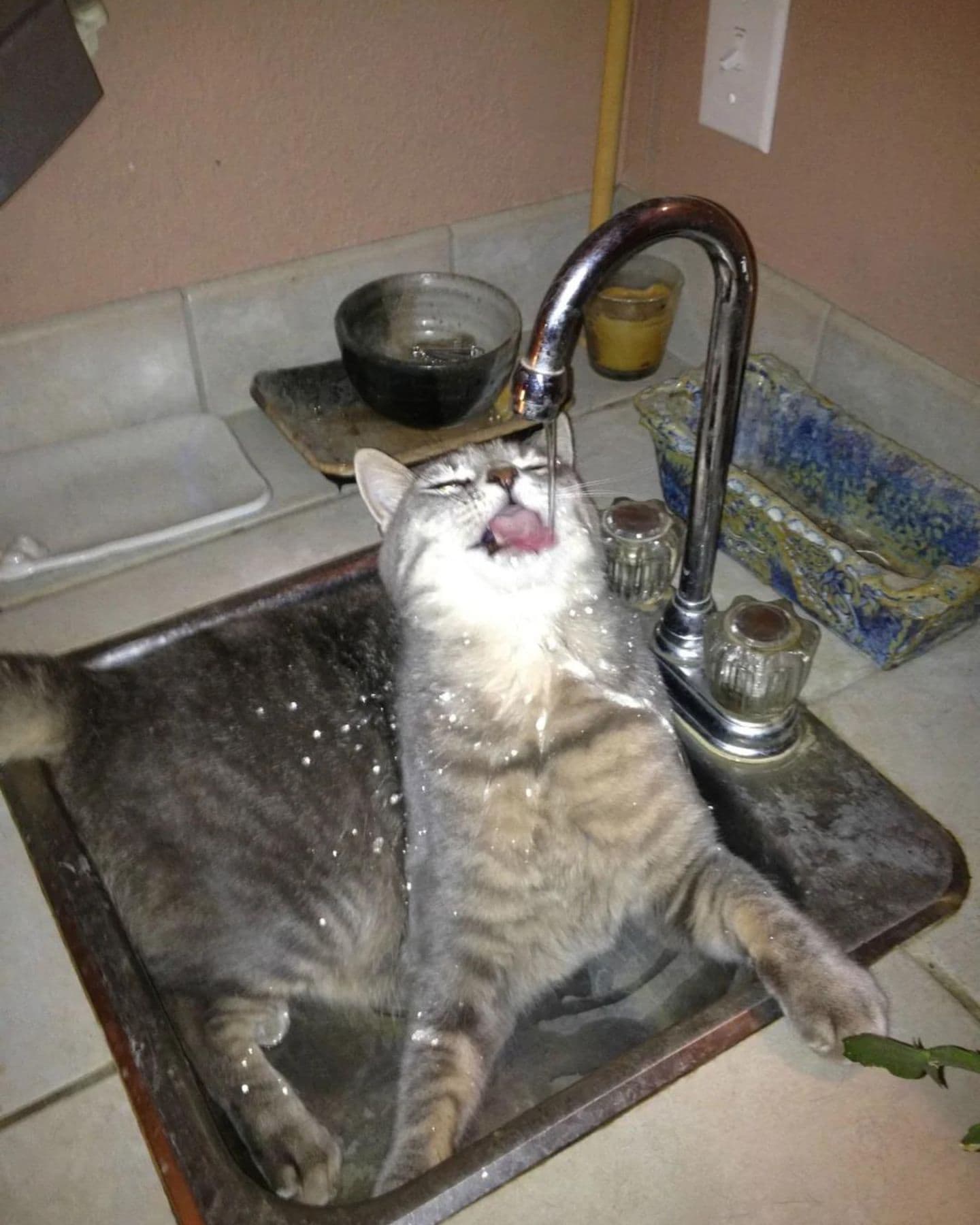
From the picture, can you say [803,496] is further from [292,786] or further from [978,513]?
[292,786]

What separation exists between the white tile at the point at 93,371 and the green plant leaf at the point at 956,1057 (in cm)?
131

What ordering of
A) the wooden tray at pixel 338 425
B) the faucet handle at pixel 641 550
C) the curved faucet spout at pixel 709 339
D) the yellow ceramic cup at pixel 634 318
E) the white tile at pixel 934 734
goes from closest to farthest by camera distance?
the curved faucet spout at pixel 709 339 < the white tile at pixel 934 734 < the faucet handle at pixel 641 550 < the wooden tray at pixel 338 425 < the yellow ceramic cup at pixel 634 318

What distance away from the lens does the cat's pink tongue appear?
1.08 metres

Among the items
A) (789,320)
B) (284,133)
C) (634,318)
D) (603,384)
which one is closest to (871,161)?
(789,320)

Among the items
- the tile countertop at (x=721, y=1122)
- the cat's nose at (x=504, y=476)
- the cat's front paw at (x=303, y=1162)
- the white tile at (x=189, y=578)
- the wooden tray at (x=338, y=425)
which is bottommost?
the cat's front paw at (x=303, y=1162)

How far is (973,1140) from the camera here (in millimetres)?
773

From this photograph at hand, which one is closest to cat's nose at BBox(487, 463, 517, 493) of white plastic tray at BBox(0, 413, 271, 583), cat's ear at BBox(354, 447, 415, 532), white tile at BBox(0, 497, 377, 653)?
cat's ear at BBox(354, 447, 415, 532)

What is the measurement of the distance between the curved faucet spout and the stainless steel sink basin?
0.79ft

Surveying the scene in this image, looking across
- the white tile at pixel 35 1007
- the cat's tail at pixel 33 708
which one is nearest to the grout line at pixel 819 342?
the cat's tail at pixel 33 708

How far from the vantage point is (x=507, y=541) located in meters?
1.09

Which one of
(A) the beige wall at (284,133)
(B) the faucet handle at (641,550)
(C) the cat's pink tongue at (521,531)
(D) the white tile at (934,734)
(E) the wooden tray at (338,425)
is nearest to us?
(D) the white tile at (934,734)

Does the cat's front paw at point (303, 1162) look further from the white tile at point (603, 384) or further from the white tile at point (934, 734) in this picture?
the white tile at point (603, 384)

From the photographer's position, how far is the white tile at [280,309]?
1.52 metres

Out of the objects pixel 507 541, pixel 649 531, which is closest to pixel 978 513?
pixel 649 531
